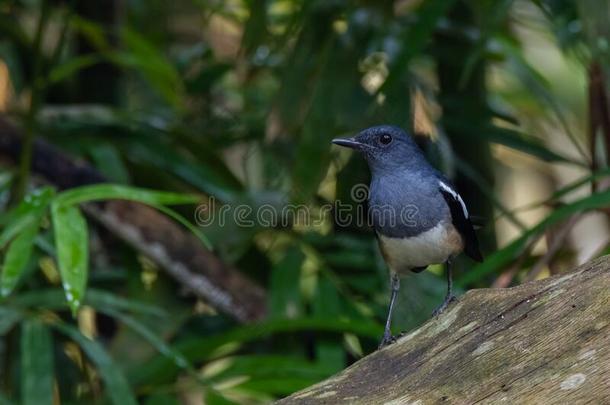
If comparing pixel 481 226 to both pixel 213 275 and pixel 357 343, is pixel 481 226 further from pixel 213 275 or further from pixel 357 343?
pixel 213 275

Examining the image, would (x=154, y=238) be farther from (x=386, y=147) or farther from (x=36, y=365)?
(x=386, y=147)

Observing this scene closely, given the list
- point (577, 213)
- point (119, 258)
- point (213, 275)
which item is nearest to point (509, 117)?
point (577, 213)

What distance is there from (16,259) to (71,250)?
0.19 m

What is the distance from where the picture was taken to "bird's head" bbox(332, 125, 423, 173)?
148 inches

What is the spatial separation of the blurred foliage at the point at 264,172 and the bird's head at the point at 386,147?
0.18m

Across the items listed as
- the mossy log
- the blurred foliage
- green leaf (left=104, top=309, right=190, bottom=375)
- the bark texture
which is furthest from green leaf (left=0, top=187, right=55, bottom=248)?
the mossy log

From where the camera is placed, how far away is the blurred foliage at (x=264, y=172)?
3.90 meters

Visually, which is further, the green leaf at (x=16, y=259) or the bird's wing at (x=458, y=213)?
the bird's wing at (x=458, y=213)

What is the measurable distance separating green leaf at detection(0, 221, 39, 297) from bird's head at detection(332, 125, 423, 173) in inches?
46.2

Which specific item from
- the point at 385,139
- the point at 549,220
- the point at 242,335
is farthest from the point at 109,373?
the point at 549,220

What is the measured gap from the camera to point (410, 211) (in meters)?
3.49

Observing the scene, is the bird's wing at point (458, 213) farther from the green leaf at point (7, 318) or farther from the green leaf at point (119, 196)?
the green leaf at point (7, 318)

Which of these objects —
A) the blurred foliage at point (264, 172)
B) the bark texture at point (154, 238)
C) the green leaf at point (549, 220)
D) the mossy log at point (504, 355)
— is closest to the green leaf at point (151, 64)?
the blurred foliage at point (264, 172)

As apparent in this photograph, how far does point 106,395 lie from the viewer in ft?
14.3
